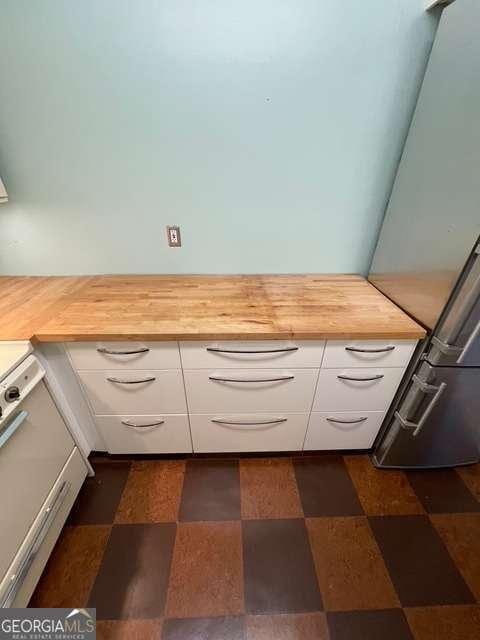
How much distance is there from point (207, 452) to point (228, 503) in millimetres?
250

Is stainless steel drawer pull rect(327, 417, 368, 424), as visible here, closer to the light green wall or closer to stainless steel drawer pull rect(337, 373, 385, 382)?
stainless steel drawer pull rect(337, 373, 385, 382)

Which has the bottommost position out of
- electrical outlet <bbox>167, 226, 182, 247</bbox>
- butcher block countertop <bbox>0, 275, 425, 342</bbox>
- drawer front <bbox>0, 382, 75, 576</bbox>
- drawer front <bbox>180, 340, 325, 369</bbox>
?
drawer front <bbox>0, 382, 75, 576</bbox>

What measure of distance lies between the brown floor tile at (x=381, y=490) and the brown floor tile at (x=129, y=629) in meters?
0.96

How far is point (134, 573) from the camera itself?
1005mm

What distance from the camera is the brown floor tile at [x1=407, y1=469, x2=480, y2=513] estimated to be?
4.02 ft

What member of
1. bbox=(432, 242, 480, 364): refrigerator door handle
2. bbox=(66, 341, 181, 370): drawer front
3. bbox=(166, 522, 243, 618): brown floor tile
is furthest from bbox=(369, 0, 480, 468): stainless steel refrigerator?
bbox=(66, 341, 181, 370): drawer front

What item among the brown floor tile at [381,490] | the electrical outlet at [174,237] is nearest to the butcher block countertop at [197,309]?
the electrical outlet at [174,237]

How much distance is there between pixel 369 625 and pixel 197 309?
133cm

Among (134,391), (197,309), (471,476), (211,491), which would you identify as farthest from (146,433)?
(471,476)

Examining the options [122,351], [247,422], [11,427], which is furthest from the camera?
[247,422]

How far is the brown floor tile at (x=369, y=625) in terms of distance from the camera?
2.90ft

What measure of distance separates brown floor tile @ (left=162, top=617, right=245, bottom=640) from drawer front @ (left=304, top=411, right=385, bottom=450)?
0.70 metres

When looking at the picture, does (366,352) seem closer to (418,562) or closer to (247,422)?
(247,422)

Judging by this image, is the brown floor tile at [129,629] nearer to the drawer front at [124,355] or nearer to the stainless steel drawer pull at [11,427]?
A: the stainless steel drawer pull at [11,427]
